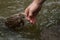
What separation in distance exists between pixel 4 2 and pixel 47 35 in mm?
1137

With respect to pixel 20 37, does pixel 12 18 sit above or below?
above

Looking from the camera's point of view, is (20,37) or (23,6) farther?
(23,6)

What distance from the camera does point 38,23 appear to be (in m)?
2.83

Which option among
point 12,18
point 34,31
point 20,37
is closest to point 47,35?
point 34,31

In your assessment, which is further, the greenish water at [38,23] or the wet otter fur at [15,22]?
the wet otter fur at [15,22]

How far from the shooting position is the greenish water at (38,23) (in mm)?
2625

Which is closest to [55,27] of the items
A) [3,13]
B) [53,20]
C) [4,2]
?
[53,20]

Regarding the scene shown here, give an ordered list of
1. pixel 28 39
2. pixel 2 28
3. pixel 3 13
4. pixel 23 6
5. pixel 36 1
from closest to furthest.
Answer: pixel 36 1
pixel 28 39
pixel 2 28
pixel 3 13
pixel 23 6

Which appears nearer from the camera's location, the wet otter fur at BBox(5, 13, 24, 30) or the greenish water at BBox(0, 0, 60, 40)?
the greenish water at BBox(0, 0, 60, 40)

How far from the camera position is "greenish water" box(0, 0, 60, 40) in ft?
8.61

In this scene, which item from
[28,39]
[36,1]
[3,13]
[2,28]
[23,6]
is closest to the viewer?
[36,1]

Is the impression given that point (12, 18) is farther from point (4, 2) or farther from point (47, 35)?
point (4, 2)

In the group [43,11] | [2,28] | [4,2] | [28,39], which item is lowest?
[28,39]

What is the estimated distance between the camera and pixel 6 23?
2791mm
